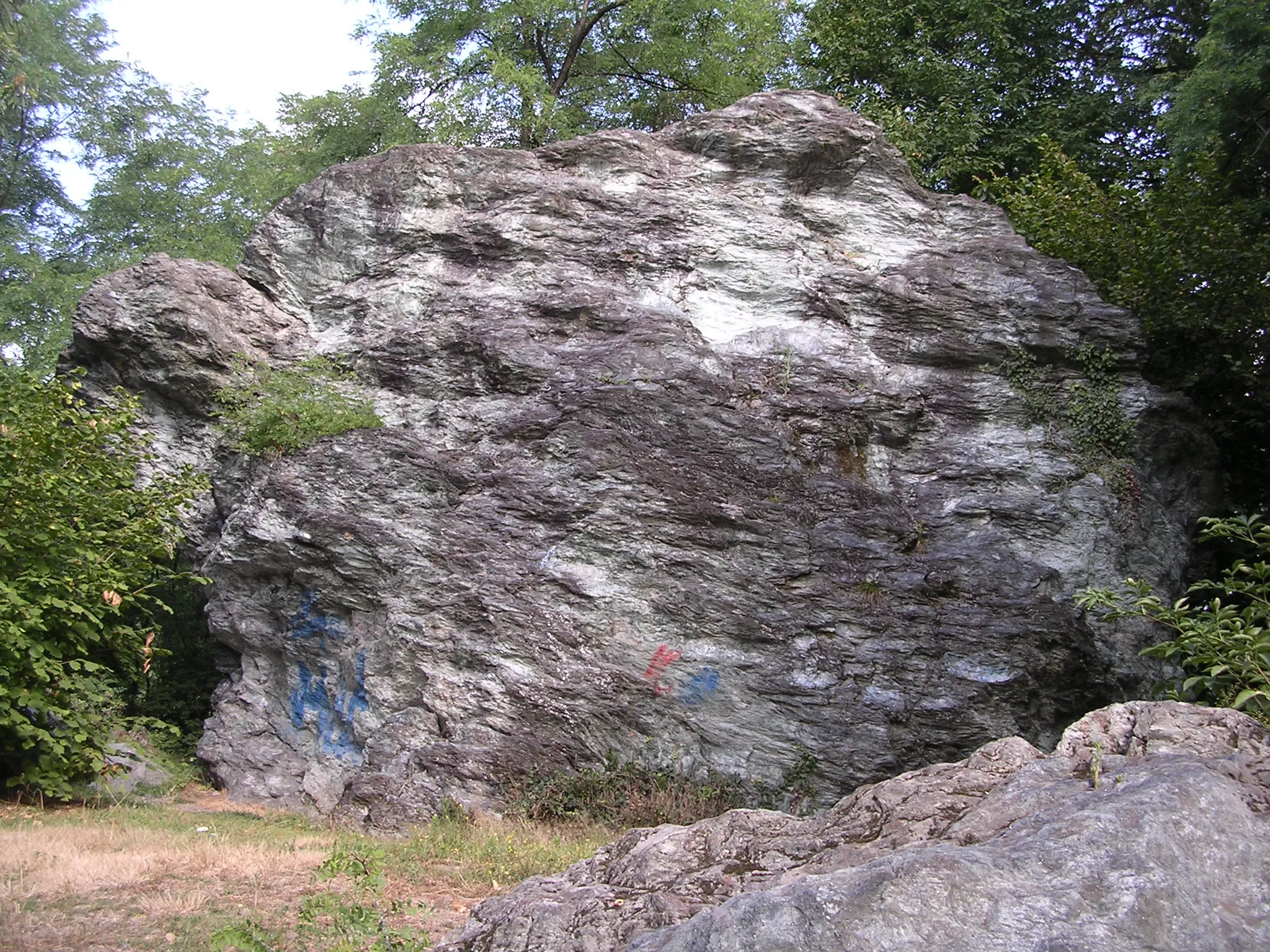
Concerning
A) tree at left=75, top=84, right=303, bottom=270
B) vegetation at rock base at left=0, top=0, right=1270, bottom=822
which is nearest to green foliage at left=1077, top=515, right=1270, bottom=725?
vegetation at rock base at left=0, top=0, right=1270, bottom=822

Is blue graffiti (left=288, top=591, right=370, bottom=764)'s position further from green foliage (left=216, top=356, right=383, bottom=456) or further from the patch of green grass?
green foliage (left=216, top=356, right=383, bottom=456)

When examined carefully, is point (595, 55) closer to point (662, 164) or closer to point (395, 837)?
point (662, 164)

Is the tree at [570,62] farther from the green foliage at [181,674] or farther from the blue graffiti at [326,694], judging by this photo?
the blue graffiti at [326,694]

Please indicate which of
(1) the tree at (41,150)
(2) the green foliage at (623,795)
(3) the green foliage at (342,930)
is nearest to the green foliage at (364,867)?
(3) the green foliage at (342,930)

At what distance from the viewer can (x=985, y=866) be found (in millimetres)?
2711

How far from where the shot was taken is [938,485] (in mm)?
8383

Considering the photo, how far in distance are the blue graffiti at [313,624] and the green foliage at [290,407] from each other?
1.34 metres

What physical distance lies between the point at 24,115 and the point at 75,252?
A: 9.47 ft

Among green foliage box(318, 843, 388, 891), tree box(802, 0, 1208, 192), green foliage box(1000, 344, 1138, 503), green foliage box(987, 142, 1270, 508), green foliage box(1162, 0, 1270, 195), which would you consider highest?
tree box(802, 0, 1208, 192)

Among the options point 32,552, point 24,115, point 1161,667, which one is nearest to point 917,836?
point 1161,667

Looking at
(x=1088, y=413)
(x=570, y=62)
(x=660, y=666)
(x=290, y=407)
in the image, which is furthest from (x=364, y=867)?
(x=570, y=62)

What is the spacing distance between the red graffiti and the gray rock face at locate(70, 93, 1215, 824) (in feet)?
0.09

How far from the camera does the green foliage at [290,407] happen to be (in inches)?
334

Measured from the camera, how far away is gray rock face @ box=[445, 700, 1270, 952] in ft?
8.45
